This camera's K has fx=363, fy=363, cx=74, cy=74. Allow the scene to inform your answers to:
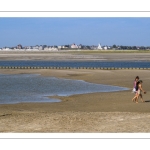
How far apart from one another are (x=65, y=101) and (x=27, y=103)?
1.53 metres

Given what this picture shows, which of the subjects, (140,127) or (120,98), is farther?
(120,98)

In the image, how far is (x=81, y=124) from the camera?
810cm
